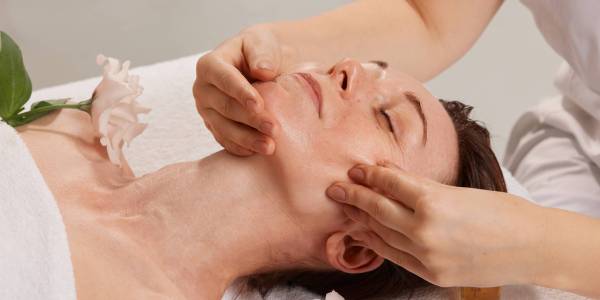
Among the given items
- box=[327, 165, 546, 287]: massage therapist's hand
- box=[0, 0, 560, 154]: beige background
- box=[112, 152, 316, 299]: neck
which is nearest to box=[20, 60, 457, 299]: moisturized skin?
box=[112, 152, 316, 299]: neck

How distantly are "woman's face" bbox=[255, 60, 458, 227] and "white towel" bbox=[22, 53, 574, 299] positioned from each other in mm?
451

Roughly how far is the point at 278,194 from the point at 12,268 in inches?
16.6

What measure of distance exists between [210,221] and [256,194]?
86 millimetres

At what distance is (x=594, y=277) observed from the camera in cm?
125

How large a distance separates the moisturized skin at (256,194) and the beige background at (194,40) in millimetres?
1354

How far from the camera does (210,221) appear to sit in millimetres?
1321

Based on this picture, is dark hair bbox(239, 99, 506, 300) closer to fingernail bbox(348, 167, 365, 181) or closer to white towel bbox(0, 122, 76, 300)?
fingernail bbox(348, 167, 365, 181)

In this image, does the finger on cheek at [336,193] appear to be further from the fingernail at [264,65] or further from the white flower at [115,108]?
the white flower at [115,108]

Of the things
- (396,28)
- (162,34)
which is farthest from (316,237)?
(162,34)

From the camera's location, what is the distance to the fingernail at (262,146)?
4.05 feet

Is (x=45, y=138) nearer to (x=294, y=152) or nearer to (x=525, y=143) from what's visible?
(x=294, y=152)

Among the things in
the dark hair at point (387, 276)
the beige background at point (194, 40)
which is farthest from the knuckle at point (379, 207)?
the beige background at point (194, 40)

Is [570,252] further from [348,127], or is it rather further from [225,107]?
[225,107]

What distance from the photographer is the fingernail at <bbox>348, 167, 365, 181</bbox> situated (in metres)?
1.24
